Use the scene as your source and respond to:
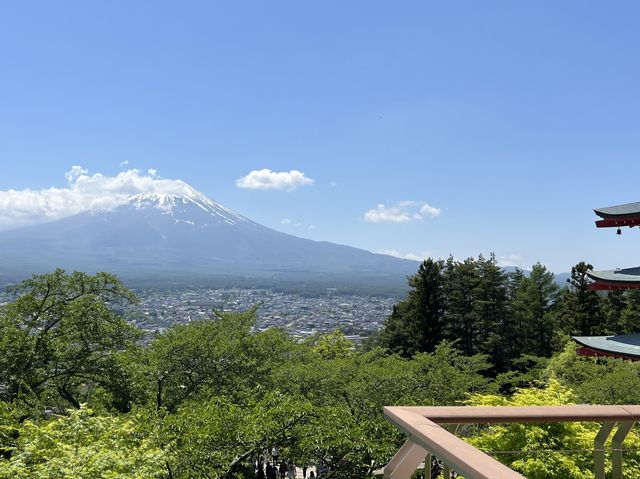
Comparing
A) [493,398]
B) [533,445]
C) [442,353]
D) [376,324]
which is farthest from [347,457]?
[376,324]

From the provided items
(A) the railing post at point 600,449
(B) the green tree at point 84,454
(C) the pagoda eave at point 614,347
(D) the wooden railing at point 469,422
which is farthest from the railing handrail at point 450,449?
(C) the pagoda eave at point 614,347

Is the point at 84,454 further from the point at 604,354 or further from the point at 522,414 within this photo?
the point at 604,354

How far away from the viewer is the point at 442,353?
1797 centimetres

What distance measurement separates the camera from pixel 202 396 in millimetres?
14117

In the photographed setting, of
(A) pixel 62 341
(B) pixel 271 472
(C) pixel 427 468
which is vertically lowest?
(B) pixel 271 472

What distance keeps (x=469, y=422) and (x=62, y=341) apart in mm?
13210

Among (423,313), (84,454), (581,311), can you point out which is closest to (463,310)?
(423,313)

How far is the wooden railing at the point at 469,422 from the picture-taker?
1.32 metres

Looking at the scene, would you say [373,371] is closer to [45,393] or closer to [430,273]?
[45,393]

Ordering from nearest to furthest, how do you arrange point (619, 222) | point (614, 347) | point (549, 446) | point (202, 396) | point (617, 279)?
point (549, 446) < point (614, 347) < point (619, 222) < point (617, 279) < point (202, 396)

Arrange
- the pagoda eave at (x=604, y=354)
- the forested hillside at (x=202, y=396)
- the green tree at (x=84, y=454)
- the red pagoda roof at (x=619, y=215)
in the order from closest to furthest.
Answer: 1. the green tree at (x=84, y=454)
2. the forested hillside at (x=202, y=396)
3. the pagoda eave at (x=604, y=354)
4. the red pagoda roof at (x=619, y=215)

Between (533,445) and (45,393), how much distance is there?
11.5 m

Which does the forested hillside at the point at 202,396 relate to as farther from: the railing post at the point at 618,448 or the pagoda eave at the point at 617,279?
the pagoda eave at the point at 617,279

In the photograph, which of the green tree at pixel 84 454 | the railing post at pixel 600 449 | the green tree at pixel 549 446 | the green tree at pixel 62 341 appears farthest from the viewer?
the green tree at pixel 62 341
